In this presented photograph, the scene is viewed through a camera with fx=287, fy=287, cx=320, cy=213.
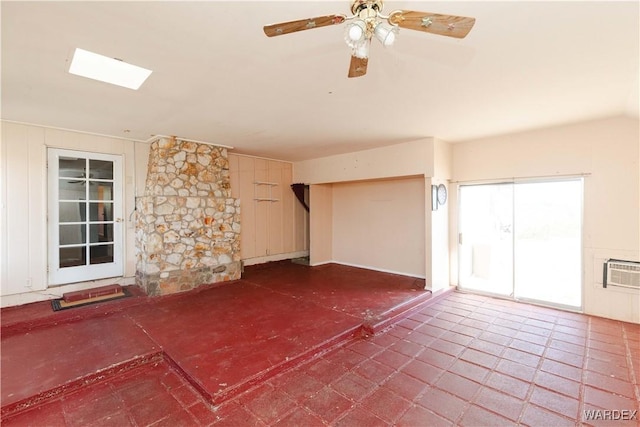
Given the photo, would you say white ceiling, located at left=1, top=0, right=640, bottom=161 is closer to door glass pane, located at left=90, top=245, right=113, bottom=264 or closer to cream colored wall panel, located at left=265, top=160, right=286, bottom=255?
door glass pane, located at left=90, top=245, right=113, bottom=264

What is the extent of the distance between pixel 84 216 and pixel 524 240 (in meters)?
7.06

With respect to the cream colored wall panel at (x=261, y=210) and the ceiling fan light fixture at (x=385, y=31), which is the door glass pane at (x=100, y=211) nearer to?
the cream colored wall panel at (x=261, y=210)

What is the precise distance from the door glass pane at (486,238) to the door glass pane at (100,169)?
617cm

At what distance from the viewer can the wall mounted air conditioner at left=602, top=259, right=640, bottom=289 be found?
3.70 meters

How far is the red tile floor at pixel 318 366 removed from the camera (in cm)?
217

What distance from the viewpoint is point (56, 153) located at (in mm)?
4281

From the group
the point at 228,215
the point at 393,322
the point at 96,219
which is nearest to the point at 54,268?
the point at 96,219

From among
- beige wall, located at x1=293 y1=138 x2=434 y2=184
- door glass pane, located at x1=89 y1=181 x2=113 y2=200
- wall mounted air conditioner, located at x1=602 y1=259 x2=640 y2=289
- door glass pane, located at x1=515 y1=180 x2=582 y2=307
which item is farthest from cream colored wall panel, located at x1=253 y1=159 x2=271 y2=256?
wall mounted air conditioner, located at x1=602 y1=259 x2=640 y2=289

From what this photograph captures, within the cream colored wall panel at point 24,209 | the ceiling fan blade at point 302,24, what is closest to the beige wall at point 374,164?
the ceiling fan blade at point 302,24

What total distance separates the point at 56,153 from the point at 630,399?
281 inches

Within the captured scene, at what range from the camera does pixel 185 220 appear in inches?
195

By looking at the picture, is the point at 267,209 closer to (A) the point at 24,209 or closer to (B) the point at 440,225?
(B) the point at 440,225

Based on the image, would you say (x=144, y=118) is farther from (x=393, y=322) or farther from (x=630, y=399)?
(x=630, y=399)

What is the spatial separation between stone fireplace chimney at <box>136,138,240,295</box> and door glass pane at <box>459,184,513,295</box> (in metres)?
4.34
